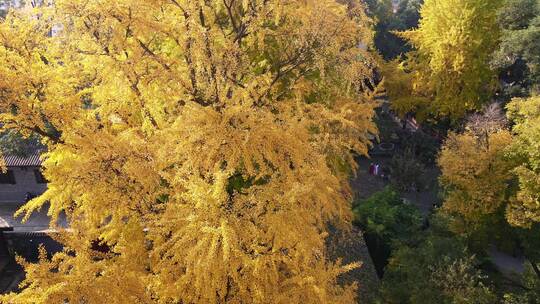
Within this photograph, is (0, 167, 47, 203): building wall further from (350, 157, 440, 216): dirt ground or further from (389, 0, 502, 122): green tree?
(389, 0, 502, 122): green tree

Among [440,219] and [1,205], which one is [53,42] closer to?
[440,219]

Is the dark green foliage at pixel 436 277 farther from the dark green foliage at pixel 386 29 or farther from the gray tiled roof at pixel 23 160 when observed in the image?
the dark green foliage at pixel 386 29

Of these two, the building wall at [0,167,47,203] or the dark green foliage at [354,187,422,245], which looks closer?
the dark green foliage at [354,187,422,245]

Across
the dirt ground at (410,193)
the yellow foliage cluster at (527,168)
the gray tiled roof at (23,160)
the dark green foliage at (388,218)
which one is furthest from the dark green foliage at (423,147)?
the gray tiled roof at (23,160)

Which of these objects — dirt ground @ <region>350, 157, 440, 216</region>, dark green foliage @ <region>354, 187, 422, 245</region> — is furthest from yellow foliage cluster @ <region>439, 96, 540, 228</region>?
dirt ground @ <region>350, 157, 440, 216</region>

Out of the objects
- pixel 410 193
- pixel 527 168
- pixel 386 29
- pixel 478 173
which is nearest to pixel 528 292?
pixel 527 168

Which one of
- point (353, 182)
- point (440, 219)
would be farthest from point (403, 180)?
point (440, 219)

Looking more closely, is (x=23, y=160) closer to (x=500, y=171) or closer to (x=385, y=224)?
(x=385, y=224)
